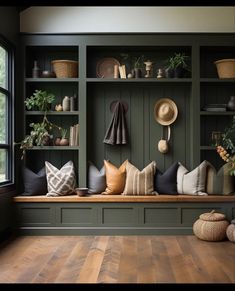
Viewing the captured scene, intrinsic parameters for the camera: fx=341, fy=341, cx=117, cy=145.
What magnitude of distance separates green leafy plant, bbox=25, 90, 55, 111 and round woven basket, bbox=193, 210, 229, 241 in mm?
2783

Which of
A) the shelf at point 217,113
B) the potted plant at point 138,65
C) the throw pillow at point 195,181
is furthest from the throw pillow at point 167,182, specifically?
the potted plant at point 138,65

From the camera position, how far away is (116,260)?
374 cm

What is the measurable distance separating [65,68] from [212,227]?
312 cm

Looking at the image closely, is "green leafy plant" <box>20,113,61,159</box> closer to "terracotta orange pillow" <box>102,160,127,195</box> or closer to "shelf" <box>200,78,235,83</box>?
"terracotta orange pillow" <box>102,160,127,195</box>

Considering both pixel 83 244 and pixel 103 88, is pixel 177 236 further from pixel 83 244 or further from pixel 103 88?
pixel 103 88

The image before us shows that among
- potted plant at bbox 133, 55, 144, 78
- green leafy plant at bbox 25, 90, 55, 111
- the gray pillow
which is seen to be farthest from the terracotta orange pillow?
potted plant at bbox 133, 55, 144, 78

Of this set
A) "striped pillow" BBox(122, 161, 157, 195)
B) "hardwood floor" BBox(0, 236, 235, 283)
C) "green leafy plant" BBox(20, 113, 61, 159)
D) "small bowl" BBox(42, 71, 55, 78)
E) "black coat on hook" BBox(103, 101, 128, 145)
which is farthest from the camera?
"black coat on hook" BBox(103, 101, 128, 145)

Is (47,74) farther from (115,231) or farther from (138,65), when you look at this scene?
(115,231)

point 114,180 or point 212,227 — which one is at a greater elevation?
point 114,180

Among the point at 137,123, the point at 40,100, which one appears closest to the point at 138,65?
the point at 137,123

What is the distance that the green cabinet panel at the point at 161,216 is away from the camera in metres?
4.94

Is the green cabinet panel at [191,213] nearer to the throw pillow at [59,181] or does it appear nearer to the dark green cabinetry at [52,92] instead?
the throw pillow at [59,181]

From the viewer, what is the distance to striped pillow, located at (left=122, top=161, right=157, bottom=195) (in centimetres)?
499

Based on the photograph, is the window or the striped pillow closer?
the window
